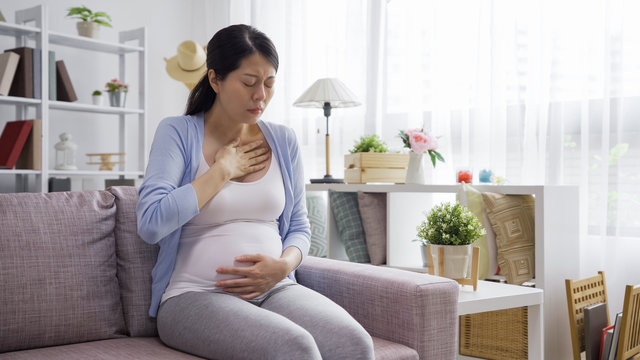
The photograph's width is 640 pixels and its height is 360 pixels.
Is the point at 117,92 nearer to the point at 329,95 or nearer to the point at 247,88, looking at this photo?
the point at 329,95

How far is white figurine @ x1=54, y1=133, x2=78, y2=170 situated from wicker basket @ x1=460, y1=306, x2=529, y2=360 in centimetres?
240

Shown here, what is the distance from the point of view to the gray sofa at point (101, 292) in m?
1.35

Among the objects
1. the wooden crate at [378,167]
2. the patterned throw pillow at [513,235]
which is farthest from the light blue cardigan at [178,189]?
the wooden crate at [378,167]

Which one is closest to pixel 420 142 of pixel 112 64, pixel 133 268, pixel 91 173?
pixel 133 268

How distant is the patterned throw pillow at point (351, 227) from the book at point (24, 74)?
5.79ft

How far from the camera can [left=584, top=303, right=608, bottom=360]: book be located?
2094 millimetres

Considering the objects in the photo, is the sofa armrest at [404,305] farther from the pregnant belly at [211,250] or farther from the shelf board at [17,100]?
the shelf board at [17,100]

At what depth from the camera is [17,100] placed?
10.6 ft

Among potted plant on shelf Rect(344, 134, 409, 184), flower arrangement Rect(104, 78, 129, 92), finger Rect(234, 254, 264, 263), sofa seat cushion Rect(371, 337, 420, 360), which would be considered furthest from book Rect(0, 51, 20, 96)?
sofa seat cushion Rect(371, 337, 420, 360)

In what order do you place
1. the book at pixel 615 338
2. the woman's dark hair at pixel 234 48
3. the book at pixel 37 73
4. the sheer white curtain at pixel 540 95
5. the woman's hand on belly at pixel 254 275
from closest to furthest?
the woman's hand on belly at pixel 254 275
the woman's dark hair at pixel 234 48
the book at pixel 615 338
the sheer white curtain at pixel 540 95
the book at pixel 37 73

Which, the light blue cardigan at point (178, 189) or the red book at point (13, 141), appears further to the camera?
the red book at point (13, 141)

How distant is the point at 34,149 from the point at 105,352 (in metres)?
2.29

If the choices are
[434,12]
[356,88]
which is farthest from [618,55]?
[356,88]

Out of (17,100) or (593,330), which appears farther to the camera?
(17,100)
